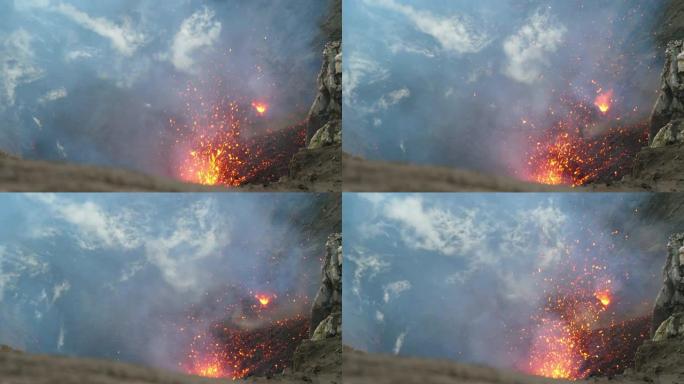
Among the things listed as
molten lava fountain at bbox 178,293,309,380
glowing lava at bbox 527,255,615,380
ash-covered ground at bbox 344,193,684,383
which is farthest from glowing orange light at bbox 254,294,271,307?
glowing lava at bbox 527,255,615,380

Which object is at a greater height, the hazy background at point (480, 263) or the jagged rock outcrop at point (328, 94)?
the jagged rock outcrop at point (328, 94)

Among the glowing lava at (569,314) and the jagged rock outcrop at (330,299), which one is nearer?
the glowing lava at (569,314)

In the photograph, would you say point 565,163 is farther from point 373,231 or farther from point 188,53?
point 188,53

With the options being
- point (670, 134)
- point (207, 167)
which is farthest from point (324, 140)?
point (670, 134)

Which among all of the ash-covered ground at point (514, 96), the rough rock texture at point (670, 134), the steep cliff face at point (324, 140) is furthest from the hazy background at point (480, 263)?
the rough rock texture at point (670, 134)

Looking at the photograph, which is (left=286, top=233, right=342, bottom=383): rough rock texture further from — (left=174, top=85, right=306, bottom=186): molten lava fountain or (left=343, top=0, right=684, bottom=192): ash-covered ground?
(left=174, top=85, right=306, bottom=186): molten lava fountain

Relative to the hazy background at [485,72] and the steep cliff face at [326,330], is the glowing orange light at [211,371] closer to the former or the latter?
the steep cliff face at [326,330]

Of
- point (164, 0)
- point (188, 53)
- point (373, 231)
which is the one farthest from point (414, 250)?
point (164, 0)
